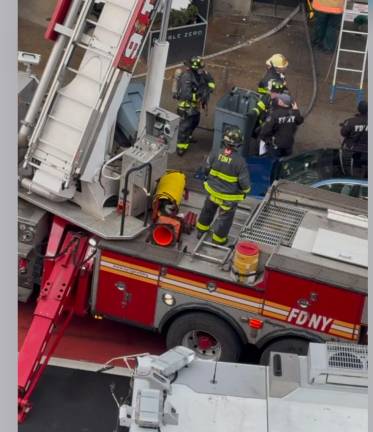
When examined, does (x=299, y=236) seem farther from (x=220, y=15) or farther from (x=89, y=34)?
(x=220, y=15)

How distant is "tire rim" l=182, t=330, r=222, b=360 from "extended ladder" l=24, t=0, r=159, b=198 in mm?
1835

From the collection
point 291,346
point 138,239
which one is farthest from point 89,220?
point 291,346

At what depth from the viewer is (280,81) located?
12336 mm

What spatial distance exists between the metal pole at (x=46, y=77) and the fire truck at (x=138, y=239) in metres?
0.01

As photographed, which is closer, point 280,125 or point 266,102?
point 280,125

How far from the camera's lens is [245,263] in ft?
26.7

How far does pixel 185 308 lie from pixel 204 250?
0.60 metres

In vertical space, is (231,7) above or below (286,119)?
above

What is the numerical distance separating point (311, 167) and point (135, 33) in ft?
12.4

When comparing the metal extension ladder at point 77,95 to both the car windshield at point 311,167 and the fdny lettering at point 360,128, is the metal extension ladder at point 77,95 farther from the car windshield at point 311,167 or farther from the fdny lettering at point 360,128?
the fdny lettering at point 360,128

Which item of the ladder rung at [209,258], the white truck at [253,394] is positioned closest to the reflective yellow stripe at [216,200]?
the ladder rung at [209,258]

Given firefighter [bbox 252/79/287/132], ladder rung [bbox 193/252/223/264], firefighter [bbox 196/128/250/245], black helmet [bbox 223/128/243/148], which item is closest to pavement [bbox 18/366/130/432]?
ladder rung [bbox 193/252/223/264]

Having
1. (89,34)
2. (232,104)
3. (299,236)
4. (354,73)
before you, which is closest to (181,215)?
Answer: (299,236)

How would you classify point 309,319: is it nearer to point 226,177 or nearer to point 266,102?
point 226,177
